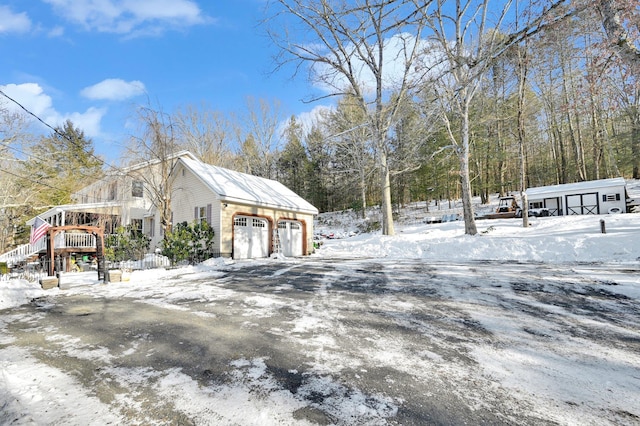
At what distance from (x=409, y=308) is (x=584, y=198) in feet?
81.1

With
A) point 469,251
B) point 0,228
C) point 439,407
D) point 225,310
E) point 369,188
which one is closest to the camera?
point 439,407

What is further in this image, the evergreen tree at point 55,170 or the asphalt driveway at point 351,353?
the evergreen tree at point 55,170

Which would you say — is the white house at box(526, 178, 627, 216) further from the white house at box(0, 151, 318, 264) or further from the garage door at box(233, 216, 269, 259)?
the garage door at box(233, 216, 269, 259)

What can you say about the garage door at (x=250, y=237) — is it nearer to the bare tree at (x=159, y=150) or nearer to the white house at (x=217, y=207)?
the white house at (x=217, y=207)

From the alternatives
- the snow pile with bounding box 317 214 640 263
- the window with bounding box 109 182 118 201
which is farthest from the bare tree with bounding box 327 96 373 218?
the window with bounding box 109 182 118 201

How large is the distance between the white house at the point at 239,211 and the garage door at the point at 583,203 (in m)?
20.3

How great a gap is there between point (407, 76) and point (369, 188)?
18.6 metres

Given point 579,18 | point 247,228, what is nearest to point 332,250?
point 247,228

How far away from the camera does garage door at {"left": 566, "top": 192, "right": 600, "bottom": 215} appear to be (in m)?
20.7

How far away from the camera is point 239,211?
1299 cm

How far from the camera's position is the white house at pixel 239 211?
1247cm

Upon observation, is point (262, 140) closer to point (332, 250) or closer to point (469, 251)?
point (332, 250)

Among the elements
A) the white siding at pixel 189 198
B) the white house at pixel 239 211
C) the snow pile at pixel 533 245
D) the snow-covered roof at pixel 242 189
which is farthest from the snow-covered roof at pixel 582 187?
the white siding at pixel 189 198

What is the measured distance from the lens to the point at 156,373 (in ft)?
8.87
